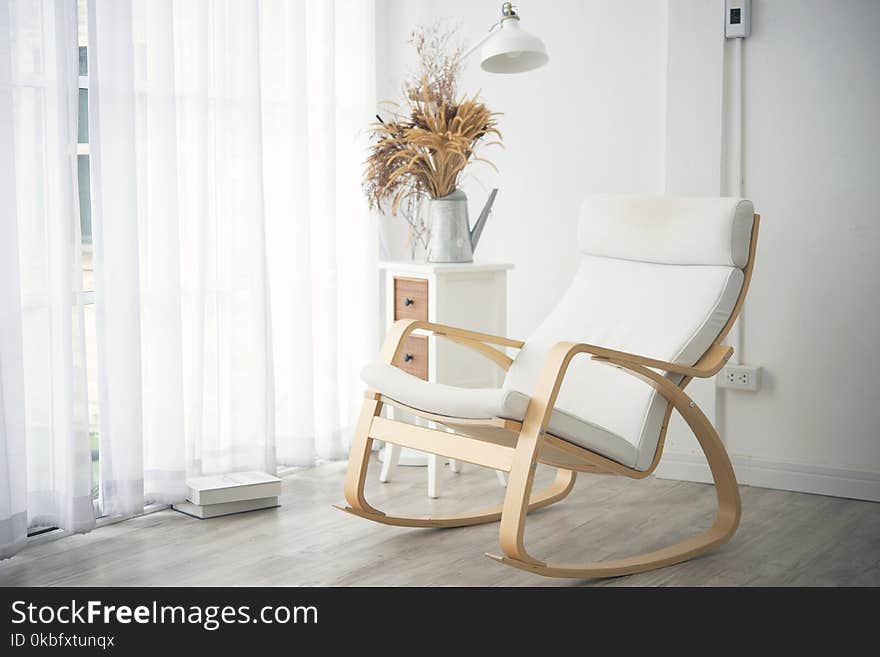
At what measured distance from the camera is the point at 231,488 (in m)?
2.97

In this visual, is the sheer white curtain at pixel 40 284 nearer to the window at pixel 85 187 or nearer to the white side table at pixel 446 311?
the window at pixel 85 187

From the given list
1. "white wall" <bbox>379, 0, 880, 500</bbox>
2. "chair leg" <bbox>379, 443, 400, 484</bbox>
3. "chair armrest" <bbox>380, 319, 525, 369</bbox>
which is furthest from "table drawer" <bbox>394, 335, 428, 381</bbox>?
"white wall" <bbox>379, 0, 880, 500</bbox>

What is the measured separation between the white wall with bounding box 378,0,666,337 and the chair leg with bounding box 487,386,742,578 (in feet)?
4.04

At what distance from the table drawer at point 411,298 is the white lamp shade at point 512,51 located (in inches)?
31.0

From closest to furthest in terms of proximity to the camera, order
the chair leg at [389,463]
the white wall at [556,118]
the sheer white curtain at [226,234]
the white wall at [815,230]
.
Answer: the sheer white curtain at [226,234], the white wall at [815,230], the chair leg at [389,463], the white wall at [556,118]

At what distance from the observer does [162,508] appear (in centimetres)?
304

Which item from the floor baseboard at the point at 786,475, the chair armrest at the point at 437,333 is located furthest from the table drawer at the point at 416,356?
the floor baseboard at the point at 786,475

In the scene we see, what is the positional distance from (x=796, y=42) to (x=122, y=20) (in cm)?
216

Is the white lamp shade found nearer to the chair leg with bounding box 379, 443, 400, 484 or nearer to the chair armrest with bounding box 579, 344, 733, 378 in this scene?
the chair armrest with bounding box 579, 344, 733, 378

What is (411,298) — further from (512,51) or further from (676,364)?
(676,364)

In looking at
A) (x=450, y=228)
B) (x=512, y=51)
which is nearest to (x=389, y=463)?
(x=450, y=228)

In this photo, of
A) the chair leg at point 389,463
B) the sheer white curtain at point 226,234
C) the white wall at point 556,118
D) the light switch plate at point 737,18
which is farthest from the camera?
the white wall at point 556,118

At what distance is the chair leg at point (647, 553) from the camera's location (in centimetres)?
230

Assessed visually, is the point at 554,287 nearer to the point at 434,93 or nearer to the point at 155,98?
the point at 434,93
